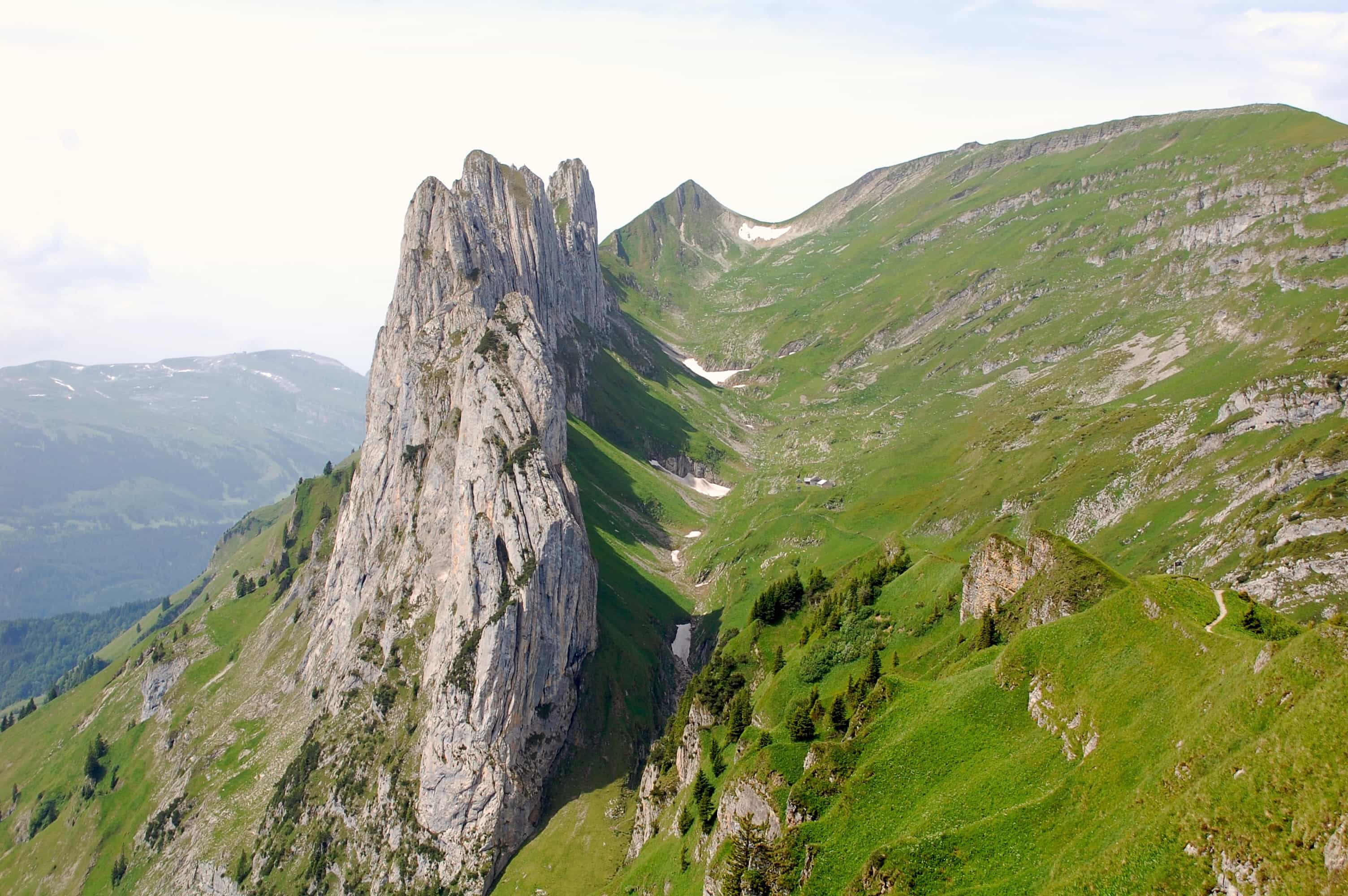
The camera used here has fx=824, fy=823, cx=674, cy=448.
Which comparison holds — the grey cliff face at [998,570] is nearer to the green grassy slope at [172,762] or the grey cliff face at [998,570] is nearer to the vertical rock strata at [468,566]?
the vertical rock strata at [468,566]

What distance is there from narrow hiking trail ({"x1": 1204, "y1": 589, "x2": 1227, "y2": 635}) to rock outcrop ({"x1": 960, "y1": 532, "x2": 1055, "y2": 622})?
39.4 feet

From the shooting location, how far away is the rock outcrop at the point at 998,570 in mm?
65812

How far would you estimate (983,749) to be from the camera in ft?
165

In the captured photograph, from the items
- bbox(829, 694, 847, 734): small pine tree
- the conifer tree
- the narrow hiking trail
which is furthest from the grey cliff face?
bbox(829, 694, 847, 734): small pine tree

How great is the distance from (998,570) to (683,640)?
318ft

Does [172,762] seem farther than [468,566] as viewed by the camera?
Yes

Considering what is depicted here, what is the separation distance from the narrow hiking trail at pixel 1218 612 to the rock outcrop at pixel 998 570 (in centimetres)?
1201

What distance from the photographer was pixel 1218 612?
1992 inches

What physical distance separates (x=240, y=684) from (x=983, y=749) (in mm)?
150740

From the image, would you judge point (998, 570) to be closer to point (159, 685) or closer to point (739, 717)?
point (739, 717)

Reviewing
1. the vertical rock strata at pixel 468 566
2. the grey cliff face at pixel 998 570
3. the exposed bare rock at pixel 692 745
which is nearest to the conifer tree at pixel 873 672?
the grey cliff face at pixel 998 570

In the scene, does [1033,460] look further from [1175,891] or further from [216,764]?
[216,764]

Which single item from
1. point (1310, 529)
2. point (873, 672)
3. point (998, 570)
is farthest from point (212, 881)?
point (1310, 529)

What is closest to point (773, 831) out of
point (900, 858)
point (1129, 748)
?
point (900, 858)
